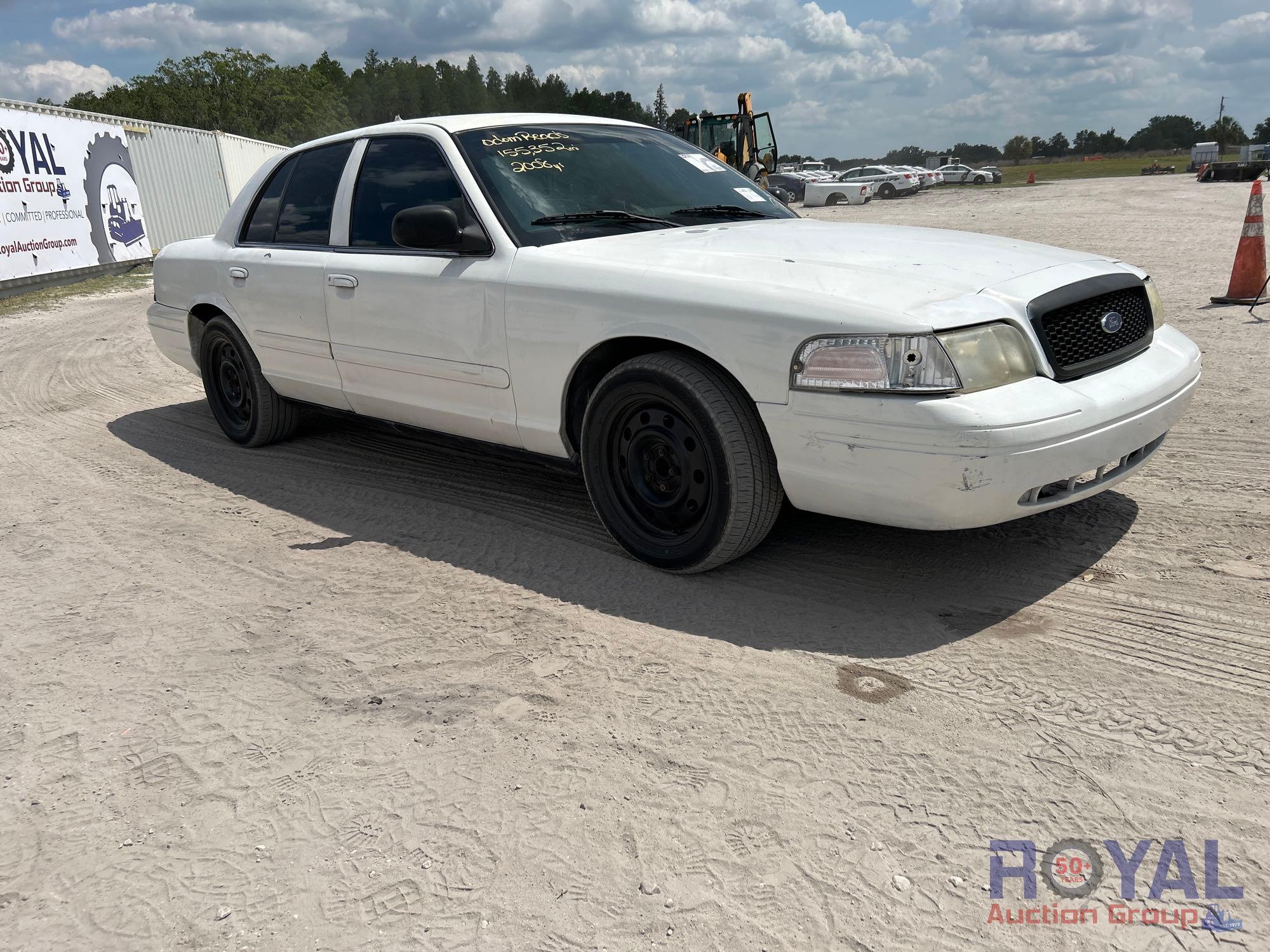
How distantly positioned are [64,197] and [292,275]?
15323 millimetres

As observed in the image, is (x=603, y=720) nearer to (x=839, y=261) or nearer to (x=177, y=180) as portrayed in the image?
(x=839, y=261)

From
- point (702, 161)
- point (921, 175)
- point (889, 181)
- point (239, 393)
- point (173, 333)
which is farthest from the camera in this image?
point (921, 175)

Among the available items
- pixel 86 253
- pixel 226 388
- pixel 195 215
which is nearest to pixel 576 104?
pixel 195 215

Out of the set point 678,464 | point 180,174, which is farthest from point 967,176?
point 678,464

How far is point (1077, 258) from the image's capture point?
3666mm

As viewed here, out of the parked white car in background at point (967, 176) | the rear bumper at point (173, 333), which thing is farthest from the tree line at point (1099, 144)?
the rear bumper at point (173, 333)

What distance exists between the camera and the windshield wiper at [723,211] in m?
4.35

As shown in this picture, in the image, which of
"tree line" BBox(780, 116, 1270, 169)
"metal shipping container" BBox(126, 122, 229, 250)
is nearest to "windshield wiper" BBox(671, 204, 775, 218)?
"metal shipping container" BBox(126, 122, 229, 250)

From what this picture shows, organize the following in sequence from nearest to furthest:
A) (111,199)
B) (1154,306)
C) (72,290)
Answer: (1154,306)
(72,290)
(111,199)

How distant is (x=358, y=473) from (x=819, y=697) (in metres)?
3.26

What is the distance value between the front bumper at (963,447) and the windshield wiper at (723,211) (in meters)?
1.46

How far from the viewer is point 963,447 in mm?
2898

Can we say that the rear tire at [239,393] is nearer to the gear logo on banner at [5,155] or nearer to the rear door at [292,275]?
the rear door at [292,275]

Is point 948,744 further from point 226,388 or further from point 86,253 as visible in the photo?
point 86,253
